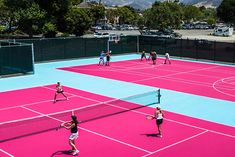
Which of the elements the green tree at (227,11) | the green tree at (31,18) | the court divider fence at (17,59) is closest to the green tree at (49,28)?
the green tree at (31,18)

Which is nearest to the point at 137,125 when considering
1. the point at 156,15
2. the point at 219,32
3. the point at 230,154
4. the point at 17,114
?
the point at 230,154

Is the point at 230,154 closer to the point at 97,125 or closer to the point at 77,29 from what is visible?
the point at 97,125

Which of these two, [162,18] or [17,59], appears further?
[162,18]

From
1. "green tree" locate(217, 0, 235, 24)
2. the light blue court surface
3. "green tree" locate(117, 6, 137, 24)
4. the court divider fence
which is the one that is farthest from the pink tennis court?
"green tree" locate(117, 6, 137, 24)

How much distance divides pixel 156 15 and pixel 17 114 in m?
54.3

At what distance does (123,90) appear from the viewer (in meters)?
27.8

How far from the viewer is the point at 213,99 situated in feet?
83.3

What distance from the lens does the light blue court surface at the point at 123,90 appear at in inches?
861

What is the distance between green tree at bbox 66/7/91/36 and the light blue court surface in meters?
19.9

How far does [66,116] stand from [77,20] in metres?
40.4

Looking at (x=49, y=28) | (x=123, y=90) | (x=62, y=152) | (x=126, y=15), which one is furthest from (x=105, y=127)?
(x=126, y=15)

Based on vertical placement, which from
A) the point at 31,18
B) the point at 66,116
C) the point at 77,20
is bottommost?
the point at 66,116

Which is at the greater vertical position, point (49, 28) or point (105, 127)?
point (49, 28)

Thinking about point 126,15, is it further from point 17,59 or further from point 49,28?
point 17,59
